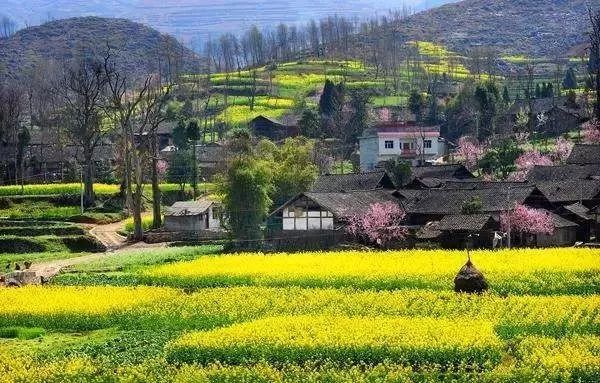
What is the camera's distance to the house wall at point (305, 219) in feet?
197

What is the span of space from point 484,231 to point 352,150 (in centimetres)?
4564

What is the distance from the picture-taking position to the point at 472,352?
2527cm

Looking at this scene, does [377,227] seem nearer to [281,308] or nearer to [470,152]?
[281,308]

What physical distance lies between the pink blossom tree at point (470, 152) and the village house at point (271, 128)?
20.4m

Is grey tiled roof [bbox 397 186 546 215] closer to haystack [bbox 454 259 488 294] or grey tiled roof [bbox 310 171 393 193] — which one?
grey tiled roof [bbox 310 171 393 193]

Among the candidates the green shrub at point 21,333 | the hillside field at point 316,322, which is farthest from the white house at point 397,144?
the green shrub at point 21,333

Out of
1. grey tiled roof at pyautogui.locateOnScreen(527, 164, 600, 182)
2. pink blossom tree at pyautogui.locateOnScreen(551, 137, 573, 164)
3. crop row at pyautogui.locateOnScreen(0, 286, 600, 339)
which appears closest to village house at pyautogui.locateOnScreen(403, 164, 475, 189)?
grey tiled roof at pyautogui.locateOnScreen(527, 164, 600, 182)

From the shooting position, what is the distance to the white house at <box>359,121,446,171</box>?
91688 millimetres

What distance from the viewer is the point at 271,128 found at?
107 m

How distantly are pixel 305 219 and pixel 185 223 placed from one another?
1126cm

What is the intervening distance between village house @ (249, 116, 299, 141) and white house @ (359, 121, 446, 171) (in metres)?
13.8

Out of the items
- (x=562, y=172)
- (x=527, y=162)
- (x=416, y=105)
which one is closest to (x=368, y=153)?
(x=416, y=105)

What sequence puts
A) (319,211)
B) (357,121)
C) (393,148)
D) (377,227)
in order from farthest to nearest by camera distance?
(357,121) < (393,148) < (319,211) < (377,227)

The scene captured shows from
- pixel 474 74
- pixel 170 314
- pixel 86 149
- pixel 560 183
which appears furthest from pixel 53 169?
pixel 474 74
